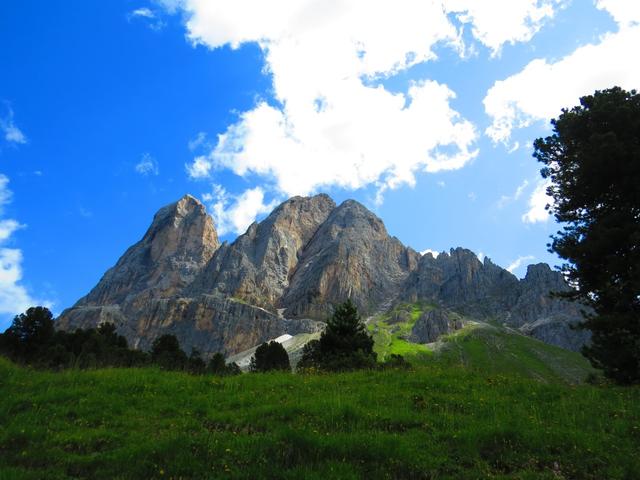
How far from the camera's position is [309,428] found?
1015 cm

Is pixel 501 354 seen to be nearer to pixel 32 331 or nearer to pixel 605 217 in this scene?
pixel 32 331

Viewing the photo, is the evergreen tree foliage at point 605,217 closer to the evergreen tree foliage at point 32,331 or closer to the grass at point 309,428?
the grass at point 309,428

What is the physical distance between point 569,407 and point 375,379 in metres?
5.96

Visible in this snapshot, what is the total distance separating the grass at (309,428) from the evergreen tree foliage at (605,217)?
7.53 m

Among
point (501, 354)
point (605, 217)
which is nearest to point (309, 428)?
point (605, 217)

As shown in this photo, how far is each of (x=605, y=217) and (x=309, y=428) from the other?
61.9ft

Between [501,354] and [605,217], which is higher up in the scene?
[501,354]

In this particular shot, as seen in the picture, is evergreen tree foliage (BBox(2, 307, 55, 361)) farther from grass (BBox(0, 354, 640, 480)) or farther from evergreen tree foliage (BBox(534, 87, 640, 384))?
evergreen tree foliage (BBox(534, 87, 640, 384))

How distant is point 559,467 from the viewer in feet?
28.8

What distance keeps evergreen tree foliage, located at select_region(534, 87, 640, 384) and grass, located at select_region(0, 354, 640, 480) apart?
753 centimetres

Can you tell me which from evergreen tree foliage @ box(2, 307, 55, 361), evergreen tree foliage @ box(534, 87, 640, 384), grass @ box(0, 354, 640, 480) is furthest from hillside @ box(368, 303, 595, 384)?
grass @ box(0, 354, 640, 480)

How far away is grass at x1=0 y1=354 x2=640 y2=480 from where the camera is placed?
27.9ft

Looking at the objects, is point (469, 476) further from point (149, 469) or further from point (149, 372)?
point (149, 372)

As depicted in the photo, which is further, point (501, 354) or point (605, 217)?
point (501, 354)
